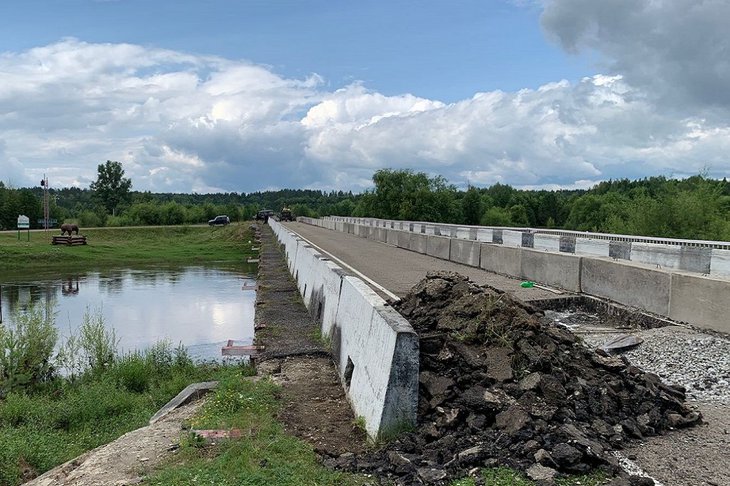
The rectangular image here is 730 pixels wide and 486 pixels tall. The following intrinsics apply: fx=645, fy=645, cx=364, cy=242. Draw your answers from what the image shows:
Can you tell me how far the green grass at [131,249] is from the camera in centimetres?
4706

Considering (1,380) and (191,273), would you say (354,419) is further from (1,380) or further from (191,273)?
(191,273)

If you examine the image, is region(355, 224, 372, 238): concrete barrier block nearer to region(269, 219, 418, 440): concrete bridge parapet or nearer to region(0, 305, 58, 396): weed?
region(0, 305, 58, 396): weed

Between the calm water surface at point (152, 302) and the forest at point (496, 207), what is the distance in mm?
24919

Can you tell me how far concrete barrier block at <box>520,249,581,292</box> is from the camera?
12.2 metres

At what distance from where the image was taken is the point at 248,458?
4793 mm

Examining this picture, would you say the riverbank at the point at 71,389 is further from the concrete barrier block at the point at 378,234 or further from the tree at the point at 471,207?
the tree at the point at 471,207

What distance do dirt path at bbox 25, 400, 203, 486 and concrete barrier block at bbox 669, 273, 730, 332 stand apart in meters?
6.27

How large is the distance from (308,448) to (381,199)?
94363mm

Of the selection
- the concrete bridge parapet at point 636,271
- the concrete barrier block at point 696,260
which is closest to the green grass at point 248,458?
the concrete bridge parapet at point 636,271

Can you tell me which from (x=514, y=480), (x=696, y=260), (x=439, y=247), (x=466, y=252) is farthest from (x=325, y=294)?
(x=439, y=247)

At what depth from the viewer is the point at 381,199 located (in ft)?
325

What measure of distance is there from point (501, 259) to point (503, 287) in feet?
10.6

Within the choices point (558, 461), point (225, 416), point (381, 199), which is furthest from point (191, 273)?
point (381, 199)

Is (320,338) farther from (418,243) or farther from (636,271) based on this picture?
(418,243)
